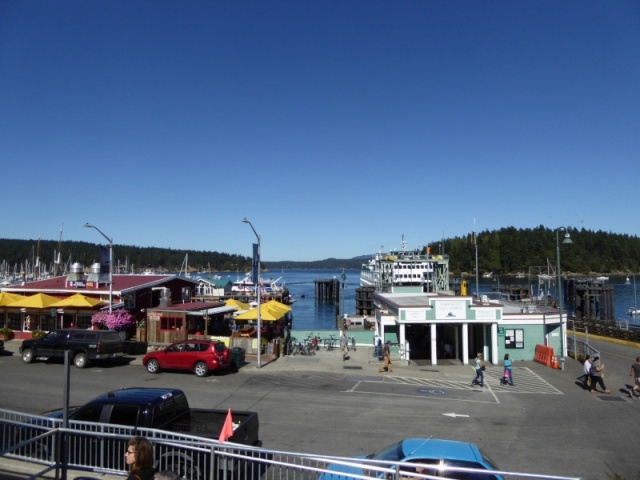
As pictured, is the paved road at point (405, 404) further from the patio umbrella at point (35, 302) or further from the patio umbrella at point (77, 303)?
the patio umbrella at point (77, 303)

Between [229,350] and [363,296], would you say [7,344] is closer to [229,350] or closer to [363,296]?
[229,350]

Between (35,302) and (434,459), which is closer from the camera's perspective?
(434,459)

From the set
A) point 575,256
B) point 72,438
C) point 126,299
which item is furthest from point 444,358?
point 575,256

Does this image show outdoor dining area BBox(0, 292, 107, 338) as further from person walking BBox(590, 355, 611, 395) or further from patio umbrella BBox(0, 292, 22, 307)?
person walking BBox(590, 355, 611, 395)

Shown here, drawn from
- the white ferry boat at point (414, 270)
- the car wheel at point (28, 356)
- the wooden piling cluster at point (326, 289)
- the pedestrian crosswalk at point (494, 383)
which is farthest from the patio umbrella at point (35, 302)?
the wooden piling cluster at point (326, 289)

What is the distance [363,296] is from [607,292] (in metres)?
39.3

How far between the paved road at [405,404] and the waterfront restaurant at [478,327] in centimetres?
152

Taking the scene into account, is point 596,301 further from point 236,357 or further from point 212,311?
point 236,357

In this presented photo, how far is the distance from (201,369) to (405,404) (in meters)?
10.1

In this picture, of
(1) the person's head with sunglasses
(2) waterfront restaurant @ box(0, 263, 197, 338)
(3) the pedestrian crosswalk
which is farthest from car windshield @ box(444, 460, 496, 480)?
(2) waterfront restaurant @ box(0, 263, 197, 338)

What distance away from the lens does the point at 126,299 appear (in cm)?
3409

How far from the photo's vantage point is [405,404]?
695 inches

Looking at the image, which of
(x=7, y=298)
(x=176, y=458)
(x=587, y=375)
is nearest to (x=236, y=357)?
(x=587, y=375)

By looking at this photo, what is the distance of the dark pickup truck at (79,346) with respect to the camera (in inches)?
941
